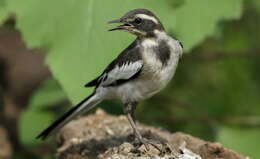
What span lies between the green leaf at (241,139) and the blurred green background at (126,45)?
13 mm

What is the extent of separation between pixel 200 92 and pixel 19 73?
367 cm

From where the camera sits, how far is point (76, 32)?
376 cm

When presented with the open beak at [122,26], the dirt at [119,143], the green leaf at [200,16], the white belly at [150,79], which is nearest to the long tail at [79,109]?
the dirt at [119,143]

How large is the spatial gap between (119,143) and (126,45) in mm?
1193

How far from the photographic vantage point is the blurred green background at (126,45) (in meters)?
3.72

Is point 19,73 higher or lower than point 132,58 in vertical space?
lower

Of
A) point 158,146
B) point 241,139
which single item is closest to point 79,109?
point 158,146

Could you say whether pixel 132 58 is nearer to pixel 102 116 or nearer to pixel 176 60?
pixel 176 60

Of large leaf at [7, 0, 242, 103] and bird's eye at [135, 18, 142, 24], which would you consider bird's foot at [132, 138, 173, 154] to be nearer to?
large leaf at [7, 0, 242, 103]

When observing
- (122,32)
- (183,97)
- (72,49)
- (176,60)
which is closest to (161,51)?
(176,60)

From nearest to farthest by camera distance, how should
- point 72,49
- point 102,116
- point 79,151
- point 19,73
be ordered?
1. point 72,49
2. point 79,151
3. point 102,116
4. point 19,73

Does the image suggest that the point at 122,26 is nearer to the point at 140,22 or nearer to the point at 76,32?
the point at 140,22

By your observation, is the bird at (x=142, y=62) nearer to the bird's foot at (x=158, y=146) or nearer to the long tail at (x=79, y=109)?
the bird's foot at (x=158, y=146)

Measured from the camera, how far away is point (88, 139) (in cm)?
486
